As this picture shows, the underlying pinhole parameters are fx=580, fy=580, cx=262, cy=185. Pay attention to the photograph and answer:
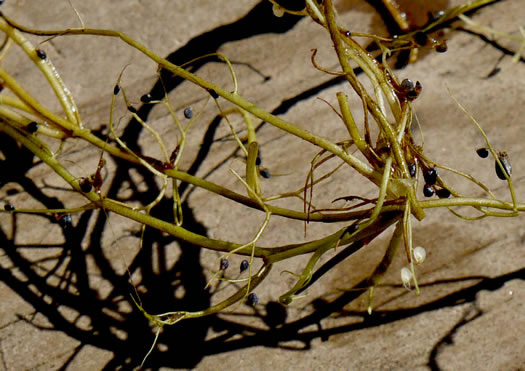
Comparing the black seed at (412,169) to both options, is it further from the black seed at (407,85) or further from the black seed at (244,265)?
the black seed at (244,265)

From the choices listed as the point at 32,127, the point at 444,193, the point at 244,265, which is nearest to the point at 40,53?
the point at 32,127

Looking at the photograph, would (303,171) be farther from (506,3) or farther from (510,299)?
(506,3)

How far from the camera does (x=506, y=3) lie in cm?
151

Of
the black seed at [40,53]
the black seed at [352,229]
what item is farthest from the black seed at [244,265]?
the black seed at [40,53]

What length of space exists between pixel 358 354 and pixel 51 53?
3.28 ft

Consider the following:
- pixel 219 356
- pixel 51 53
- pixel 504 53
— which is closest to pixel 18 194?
pixel 51 53

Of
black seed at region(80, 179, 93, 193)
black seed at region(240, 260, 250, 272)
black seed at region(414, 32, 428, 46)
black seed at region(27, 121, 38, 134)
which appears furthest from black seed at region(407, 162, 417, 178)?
black seed at region(27, 121, 38, 134)

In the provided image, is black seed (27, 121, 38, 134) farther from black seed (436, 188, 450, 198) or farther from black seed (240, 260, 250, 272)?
black seed (436, 188, 450, 198)

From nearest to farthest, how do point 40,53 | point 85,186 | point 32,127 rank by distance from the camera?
point 85,186, point 32,127, point 40,53

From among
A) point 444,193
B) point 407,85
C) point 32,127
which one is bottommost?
point 444,193

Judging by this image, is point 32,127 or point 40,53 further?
point 40,53

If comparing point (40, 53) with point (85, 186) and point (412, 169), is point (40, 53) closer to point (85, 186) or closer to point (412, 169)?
point (85, 186)

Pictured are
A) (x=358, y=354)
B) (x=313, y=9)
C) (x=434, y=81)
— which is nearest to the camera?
(x=313, y=9)

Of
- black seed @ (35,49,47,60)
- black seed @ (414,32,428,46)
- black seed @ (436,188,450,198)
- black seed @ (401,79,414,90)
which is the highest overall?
black seed @ (35,49,47,60)
